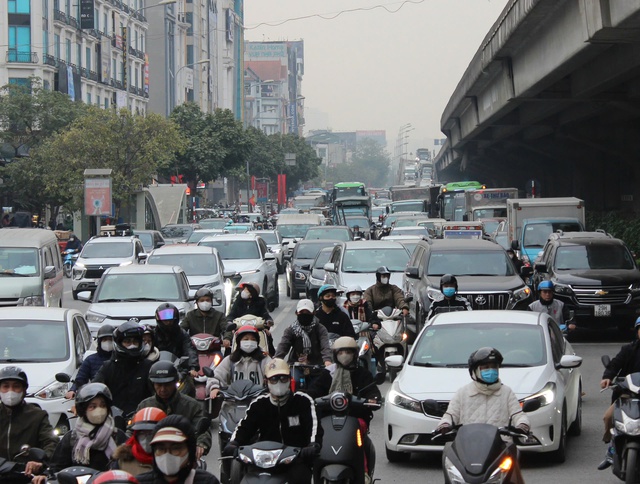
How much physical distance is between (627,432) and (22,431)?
4498mm

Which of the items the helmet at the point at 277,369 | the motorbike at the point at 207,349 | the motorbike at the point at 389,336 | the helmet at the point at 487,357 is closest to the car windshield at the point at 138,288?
the motorbike at the point at 389,336

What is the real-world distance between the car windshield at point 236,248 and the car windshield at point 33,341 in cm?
1622

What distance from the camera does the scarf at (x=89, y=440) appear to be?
294 inches

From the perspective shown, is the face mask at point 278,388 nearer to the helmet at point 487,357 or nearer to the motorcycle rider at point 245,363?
the helmet at point 487,357

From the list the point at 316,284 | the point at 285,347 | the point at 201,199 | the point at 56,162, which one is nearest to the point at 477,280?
the point at 316,284

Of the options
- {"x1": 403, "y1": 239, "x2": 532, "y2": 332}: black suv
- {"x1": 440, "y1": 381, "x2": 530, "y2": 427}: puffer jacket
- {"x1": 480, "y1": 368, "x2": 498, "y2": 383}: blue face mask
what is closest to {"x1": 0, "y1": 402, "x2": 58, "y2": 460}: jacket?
{"x1": 440, "y1": 381, "x2": 530, "y2": 427}: puffer jacket

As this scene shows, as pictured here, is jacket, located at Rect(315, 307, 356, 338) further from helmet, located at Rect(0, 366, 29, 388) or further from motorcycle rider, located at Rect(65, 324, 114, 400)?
helmet, located at Rect(0, 366, 29, 388)

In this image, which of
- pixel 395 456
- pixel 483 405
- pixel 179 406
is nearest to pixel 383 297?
pixel 395 456

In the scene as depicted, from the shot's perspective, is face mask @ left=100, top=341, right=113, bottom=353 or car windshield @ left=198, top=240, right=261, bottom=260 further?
car windshield @ left=198, top=240, right=261, bottom=260

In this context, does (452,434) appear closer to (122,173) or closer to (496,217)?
(496,217)

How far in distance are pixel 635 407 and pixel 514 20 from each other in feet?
66.3

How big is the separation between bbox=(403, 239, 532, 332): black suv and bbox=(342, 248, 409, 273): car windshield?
1276mm

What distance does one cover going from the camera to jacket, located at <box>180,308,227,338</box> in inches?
559

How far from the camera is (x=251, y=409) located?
777cm
